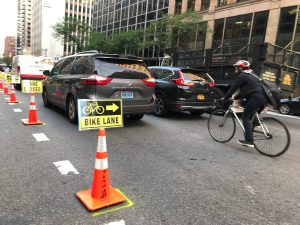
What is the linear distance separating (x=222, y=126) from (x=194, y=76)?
308 cm

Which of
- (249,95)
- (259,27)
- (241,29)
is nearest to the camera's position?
(249,95)

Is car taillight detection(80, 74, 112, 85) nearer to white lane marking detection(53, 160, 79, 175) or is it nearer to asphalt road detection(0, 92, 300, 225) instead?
asphalt road detection(0, 92, 300, 225)

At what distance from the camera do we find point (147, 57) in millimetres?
40969

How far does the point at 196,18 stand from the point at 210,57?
1626 cm

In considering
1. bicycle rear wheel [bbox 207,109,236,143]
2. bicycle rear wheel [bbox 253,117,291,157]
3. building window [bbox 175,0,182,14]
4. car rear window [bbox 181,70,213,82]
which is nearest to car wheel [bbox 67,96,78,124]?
bicycle rear wheel [bbox 207,109,236,143]

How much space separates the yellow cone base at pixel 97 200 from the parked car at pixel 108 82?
3.51 meters

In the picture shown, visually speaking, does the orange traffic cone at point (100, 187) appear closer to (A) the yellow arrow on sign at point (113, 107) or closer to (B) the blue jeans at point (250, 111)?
(A) the yellow arrow on sign at point (113, 107)

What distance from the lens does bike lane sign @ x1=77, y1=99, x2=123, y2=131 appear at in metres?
3.65

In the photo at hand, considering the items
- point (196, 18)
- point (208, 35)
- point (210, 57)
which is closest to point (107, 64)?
point (210, 57)

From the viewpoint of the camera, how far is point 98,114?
Answer: 3809 mm

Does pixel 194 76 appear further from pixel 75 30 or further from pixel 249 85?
pixel 75 30

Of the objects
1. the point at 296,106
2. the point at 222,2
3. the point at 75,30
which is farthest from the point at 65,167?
the point at 75,30

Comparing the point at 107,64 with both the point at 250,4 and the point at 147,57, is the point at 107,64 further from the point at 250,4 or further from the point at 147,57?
the point at 147,57

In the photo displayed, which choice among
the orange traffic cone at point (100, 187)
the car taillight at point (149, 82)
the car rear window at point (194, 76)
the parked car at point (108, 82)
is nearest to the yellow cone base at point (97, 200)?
the orange traffic cone at point (100, 187)
